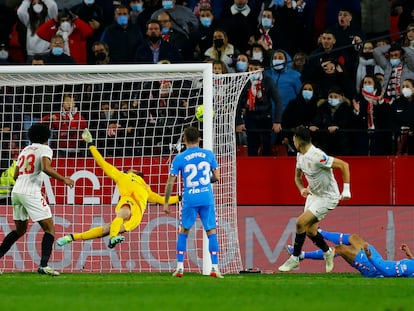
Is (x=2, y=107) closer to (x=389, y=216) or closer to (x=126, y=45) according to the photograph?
(x=126, y=45)

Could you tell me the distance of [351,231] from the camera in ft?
64.4

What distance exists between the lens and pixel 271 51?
2158 centimetres

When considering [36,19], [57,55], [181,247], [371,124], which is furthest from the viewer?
[36,19]

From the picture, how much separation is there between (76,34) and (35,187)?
650 centimetres

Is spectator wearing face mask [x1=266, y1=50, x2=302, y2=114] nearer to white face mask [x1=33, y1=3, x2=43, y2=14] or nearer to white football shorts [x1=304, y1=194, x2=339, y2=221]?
white football shorts [x1=304, y1=194, x2=339, y2=221]

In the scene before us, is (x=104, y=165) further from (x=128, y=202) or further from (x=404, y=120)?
(x=404, y=120)

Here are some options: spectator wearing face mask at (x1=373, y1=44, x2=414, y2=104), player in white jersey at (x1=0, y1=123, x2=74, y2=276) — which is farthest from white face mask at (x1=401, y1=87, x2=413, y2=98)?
player in white jersey at (x1=0, y1=123, x2=74, y2=276)

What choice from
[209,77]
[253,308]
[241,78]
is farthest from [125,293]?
[241,78]

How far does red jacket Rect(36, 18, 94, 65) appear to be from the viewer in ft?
73.8

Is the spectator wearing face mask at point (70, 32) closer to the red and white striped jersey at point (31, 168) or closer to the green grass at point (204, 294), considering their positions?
the red and white striped jersey at point (31, 168)

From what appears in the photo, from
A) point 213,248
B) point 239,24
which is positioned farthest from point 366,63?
point 213,248

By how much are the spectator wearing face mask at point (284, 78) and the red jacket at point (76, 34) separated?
3571mm

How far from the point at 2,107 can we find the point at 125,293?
812 centimetres

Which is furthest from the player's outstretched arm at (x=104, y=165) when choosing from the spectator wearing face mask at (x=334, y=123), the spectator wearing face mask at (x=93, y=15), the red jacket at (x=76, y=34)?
the spectator wearing face mask at (x=93, y=15)
